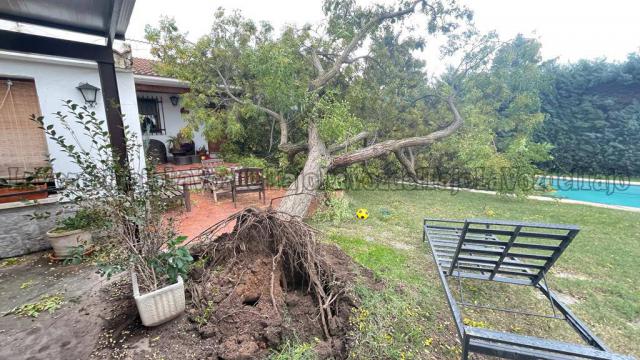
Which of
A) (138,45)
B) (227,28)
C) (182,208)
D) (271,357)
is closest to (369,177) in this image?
(182,208)

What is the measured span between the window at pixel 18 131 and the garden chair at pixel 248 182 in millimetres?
3149

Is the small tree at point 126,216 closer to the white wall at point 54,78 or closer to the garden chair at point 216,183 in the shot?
the white wall at point 54,78

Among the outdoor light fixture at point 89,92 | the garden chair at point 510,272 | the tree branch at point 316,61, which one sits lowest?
the garden chair at point 510,272

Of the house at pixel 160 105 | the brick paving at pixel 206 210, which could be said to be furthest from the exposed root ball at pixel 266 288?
the house at pixel 160 105

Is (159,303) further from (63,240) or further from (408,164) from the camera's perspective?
(408,164)

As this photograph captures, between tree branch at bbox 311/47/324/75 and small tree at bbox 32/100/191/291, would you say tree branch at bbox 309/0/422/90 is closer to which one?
tree branch at bbox 311/47/324/75

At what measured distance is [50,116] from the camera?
13.6 feet

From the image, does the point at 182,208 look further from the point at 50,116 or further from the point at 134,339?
the point at 134,339

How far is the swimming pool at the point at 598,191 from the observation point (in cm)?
836

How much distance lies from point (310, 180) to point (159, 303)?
4.18 metres

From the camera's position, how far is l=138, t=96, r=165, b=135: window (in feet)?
29.3

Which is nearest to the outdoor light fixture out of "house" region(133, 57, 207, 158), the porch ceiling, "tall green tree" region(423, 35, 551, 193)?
the porch ceiling

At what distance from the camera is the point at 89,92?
4309mm

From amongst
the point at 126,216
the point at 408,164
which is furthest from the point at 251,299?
the point at 408,164
